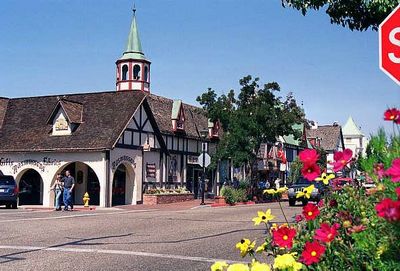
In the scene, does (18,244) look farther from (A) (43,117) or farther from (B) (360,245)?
(A) (43,117)

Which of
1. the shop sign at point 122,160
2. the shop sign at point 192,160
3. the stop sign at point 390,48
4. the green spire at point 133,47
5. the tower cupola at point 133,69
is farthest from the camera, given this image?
the green spire at point 133,47

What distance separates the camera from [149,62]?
2094 inches

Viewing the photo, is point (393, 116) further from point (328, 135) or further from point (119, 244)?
point (328, 135)

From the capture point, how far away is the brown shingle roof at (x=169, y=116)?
3678cm

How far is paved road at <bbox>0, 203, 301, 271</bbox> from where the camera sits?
29.9ft

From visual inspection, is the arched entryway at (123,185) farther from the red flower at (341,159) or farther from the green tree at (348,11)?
the red flower at (341,159)

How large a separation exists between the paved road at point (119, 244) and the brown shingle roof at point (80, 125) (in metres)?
13.2

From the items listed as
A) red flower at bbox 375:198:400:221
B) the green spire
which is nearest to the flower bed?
the green spire

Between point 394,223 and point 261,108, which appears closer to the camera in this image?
point 394,223

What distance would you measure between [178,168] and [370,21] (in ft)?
97.7

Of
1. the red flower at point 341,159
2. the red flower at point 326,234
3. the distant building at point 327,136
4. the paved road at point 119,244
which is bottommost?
A: the paved road at point 119,244

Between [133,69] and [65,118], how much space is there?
2132cm

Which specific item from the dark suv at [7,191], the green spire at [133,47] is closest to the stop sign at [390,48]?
the dark suv at [7,191]

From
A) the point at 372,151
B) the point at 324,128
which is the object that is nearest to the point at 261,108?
the point at 372,151
